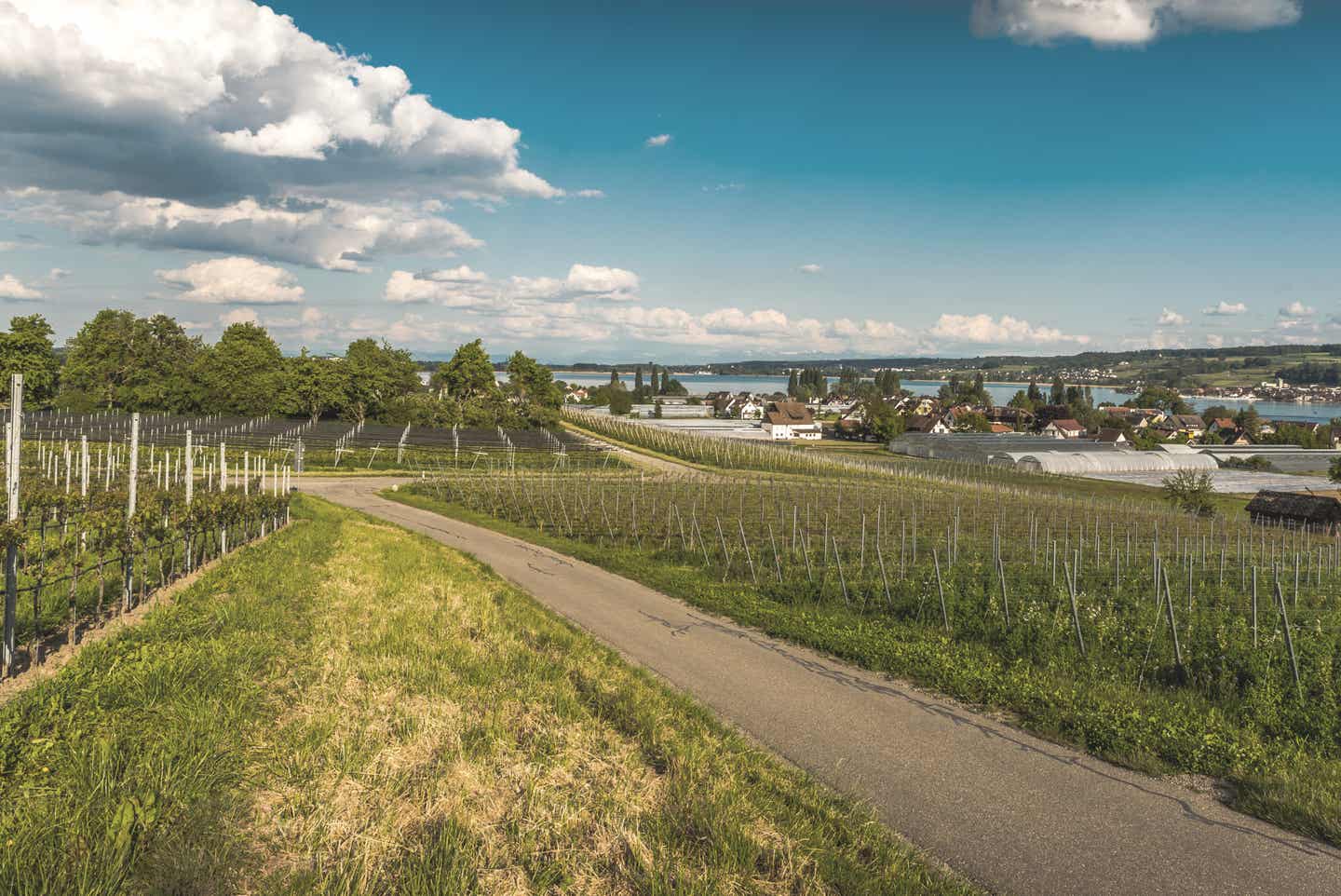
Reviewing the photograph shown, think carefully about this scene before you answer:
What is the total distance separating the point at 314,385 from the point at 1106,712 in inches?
3108

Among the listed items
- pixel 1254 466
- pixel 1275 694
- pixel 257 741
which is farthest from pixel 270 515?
pixel 1254 466

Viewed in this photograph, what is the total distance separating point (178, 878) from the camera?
428 cm

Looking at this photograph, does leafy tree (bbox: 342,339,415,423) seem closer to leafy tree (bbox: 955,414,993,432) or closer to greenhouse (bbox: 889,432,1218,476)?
greenhouse (bbox: 889,432,1218,476)

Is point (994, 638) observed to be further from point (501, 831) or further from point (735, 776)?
point (501, 831)

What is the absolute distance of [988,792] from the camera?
7.07 metres

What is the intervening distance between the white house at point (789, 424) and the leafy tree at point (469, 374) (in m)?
39.0

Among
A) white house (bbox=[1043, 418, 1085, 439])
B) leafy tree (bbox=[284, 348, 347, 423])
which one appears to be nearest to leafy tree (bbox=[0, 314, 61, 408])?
leafy tree (bbox=[284, 348, 347, 423])

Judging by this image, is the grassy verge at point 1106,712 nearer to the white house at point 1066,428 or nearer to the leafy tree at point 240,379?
the leafy tree at point 240,379

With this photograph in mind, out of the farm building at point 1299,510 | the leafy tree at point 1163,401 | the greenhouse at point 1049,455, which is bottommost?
the farm building at point 1299,510

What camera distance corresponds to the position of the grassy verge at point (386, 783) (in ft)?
15.3

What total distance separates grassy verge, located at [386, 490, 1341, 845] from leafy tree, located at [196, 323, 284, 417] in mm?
74432

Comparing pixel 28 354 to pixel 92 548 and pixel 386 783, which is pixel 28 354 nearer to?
pixel 92 548

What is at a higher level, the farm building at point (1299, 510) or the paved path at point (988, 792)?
the paved path at point (988, 792)

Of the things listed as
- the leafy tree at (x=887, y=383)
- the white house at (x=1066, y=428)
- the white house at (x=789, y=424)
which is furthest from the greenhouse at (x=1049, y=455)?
the leafy tree at (x=887, y=383)
